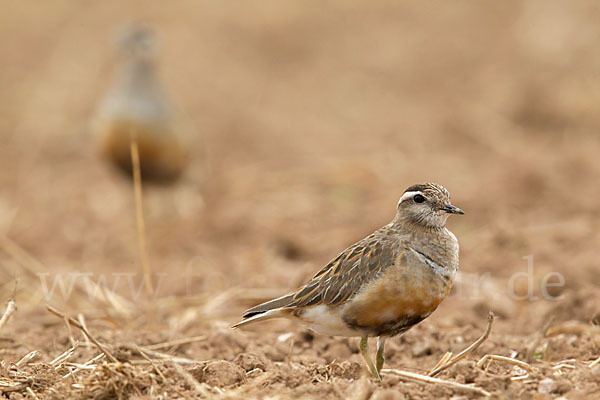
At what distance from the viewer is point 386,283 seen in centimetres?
428

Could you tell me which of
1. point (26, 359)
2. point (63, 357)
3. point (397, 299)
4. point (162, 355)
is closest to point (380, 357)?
point (397, 299)

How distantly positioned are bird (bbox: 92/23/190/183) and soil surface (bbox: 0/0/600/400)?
1.45 ft

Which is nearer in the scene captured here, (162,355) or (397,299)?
(397,299)

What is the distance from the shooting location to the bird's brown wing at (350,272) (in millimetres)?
4363

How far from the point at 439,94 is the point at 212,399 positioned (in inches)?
406

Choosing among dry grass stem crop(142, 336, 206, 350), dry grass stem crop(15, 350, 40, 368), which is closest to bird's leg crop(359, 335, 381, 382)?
dry grass stem crop(142, 336, 206, 350)

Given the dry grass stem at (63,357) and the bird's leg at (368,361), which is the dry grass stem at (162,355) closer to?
the dry grass stem at (63,357)

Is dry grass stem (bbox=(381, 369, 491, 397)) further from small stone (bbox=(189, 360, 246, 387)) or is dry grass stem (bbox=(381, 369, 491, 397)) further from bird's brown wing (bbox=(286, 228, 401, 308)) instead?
small stone (bbox=(189, 360, 246, 387))

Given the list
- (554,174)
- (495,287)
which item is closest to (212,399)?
(495,287)

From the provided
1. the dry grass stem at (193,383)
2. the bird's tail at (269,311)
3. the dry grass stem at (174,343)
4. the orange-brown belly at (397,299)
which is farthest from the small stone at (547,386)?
the dry grass stem at (174,343)

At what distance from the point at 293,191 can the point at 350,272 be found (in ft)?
18.2

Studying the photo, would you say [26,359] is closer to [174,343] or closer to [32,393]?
[32,393]

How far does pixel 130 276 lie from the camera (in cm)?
748

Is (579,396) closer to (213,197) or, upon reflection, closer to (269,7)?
(213,197)
